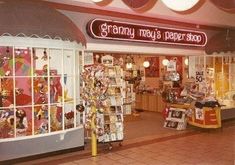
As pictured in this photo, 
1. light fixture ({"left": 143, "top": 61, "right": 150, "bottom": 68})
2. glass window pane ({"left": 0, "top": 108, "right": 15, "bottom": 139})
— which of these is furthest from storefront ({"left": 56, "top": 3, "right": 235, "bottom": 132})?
glass window pane ({"left": 0, "top": 108, "right": 15, "bottom": 139})

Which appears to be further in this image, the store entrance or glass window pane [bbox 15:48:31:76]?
the store entrance

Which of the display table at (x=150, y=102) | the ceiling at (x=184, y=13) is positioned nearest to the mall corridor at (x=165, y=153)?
the ceiling at (x=184, y=13)

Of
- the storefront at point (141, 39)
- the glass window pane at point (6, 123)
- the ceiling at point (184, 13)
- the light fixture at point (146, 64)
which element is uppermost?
the ceiling at point (184, 13)

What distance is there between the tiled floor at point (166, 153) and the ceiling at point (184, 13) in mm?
3176

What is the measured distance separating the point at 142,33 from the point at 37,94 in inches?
127

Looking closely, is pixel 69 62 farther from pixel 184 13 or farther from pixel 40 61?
pixel 184 13

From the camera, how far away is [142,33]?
8.02m

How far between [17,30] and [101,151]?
3112 millimetres

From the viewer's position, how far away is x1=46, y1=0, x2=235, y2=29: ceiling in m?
7.00

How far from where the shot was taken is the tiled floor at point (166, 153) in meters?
6.02

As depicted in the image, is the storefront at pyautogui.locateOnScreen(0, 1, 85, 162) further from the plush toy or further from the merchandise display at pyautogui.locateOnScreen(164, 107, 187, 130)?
the merchandise display at pyautogui.locateOnScreen(164, 107, 187, 130)

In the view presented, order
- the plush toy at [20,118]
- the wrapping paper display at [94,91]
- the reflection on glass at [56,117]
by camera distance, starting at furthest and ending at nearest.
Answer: the wrapping paper display at [94,91]
the reflection on glass at [56,117]
the plush toy at [20,118]

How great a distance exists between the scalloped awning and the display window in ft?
1.72

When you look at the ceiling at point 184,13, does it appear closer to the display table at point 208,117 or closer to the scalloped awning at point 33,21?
the scalloped awning at point 33,21
